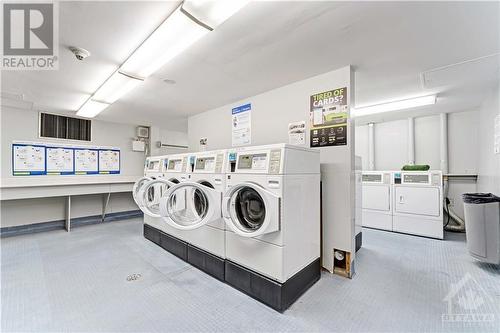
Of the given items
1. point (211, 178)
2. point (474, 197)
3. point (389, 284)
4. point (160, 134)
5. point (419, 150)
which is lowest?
point (389, 284)

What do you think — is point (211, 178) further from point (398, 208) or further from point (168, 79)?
point (398, 208)

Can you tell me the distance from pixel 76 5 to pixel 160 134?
438cm

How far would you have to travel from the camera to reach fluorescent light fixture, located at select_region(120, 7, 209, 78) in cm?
149

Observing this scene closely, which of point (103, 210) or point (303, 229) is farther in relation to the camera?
point (103, 210)

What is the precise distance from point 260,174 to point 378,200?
3205mm

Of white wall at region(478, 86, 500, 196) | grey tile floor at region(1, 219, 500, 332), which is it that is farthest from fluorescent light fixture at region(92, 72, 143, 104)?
white wall at region(478, 86, 500, 196)

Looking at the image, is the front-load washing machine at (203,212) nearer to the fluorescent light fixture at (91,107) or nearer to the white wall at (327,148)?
the white wall at (327,148)

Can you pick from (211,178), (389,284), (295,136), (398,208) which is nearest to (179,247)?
(211,178)

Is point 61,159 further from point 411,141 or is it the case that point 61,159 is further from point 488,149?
point 488,149

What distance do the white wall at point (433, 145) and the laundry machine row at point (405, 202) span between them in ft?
3.24

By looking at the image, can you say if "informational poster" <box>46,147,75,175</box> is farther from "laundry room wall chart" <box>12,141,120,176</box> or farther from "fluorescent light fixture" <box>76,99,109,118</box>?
"fluorescent light fixture" <box>76,99,109,118</box>

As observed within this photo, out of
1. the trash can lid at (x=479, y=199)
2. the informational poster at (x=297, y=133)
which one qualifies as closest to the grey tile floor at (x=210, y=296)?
the trash can lid at (x=479, y=199)

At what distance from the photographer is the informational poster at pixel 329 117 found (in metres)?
2.27

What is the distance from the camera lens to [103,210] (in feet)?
15.3
